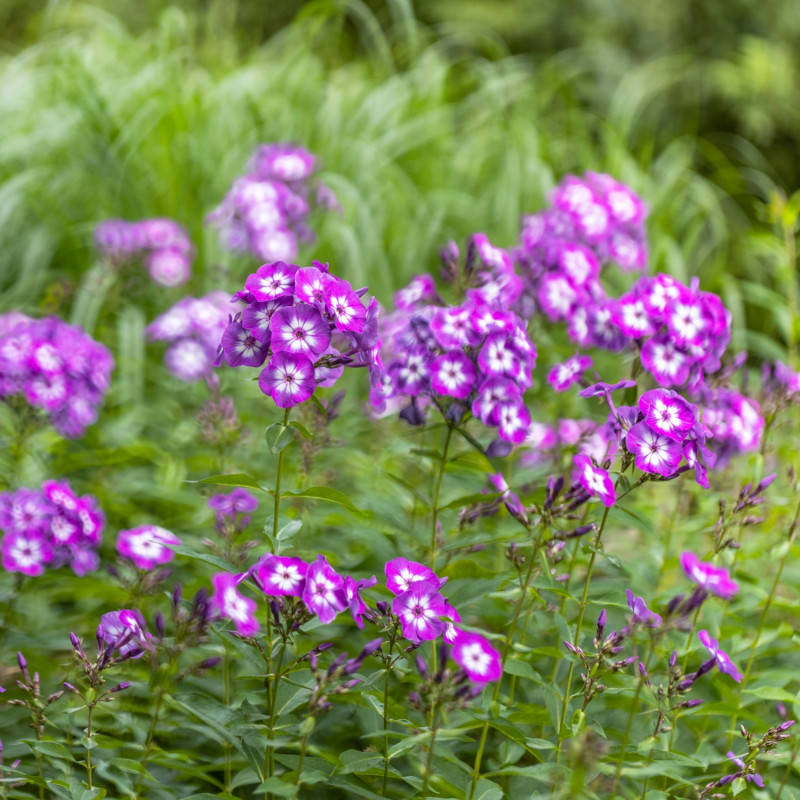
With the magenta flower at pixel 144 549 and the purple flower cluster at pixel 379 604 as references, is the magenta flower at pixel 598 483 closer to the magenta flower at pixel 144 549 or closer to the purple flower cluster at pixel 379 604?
A: the purple flower cluster at pixel 379 604

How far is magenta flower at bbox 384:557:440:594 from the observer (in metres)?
1.43

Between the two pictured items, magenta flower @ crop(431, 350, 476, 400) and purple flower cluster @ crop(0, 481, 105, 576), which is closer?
magenta flower @ crop(431, 350, 476, 400)

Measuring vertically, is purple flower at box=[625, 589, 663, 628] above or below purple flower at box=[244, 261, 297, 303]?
below

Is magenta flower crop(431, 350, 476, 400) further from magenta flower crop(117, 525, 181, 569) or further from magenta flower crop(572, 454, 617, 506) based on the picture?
magenta flower crop(117, 525, 181, 569)

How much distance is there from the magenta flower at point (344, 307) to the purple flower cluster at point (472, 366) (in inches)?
8.7

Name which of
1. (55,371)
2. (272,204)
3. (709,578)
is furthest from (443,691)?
(272,204)

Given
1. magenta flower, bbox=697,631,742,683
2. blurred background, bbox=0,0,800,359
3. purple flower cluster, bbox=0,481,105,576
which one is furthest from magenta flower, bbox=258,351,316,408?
blurred background, bbox=0,0,800,359

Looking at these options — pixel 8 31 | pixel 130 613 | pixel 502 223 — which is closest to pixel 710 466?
pixel 130 613

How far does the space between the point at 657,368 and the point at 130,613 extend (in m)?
1.11

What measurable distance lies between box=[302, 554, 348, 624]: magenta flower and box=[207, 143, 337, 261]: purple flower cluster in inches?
68.6

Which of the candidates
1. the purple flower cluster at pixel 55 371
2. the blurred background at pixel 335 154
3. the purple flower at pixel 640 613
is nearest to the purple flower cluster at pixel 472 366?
the purple flower at pixel 640 613

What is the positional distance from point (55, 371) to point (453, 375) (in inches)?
40.3

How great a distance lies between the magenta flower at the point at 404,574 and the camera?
1.43 meters

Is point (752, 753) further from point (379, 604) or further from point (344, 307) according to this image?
point (344, 307)
